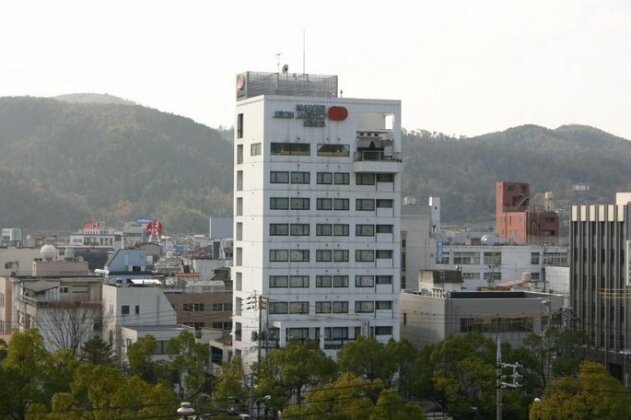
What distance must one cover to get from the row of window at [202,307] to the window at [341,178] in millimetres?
14694

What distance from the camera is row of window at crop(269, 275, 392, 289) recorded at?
211 feet

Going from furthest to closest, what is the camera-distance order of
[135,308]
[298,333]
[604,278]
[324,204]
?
[604,278]
[135,308]
[324,204]
[298,333]

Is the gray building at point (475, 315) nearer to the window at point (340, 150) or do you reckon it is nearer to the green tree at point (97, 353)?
the window at point (340, 150)

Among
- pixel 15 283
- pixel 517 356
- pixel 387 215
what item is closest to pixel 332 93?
pixel 387 215

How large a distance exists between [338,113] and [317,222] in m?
5.36

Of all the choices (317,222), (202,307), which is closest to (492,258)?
(202,307)

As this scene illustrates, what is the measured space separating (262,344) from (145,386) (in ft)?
62.1

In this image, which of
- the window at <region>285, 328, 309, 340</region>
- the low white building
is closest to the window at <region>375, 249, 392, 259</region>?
the window at <region>285, 328, 309, 340</region>

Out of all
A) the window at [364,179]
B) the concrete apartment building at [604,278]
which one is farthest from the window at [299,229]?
the concrete apartment building at [604,278]

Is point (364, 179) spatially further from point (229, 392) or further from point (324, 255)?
point (229, 392)

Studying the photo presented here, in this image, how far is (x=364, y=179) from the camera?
65875 millimetres

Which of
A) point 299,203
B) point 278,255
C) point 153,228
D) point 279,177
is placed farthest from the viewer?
point 153,228

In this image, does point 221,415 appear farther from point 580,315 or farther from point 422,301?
point 580,315

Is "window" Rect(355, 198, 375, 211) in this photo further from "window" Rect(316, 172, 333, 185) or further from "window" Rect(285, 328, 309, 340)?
"window" Rect(285, 328, 309, 340)
